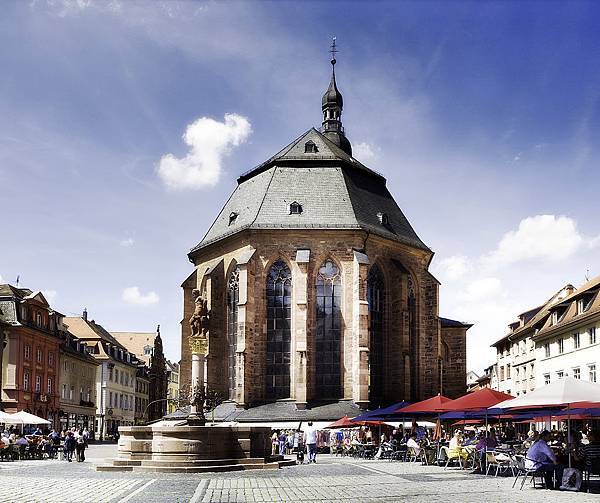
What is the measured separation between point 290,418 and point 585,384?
2562cm

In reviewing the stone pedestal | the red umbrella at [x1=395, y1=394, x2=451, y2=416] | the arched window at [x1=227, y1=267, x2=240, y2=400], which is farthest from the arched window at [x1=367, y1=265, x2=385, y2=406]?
the stone pedestal

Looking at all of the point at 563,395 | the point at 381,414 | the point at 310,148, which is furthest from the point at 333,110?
the point at 563,395

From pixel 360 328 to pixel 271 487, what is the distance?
84.2 feet

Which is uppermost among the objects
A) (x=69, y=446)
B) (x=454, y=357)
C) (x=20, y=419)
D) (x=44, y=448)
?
(x=454, y=357)

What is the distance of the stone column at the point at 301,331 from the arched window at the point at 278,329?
0.84 meters

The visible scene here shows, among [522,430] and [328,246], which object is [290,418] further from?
[522,430]

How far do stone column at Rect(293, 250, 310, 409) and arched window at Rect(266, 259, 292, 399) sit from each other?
84 centimetres

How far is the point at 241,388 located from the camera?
44.4 meters

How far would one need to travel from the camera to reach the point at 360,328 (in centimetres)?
4475

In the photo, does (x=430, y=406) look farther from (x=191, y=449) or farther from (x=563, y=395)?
(x=563, y=395)

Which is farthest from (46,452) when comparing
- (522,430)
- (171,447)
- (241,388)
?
(522,430)


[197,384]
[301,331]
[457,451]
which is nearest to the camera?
[457,451]

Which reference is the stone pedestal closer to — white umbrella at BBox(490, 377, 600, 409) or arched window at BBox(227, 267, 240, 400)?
white umbrella at BBox(490, 377, 600, 409)

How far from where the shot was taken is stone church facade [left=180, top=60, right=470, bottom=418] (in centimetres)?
4538
